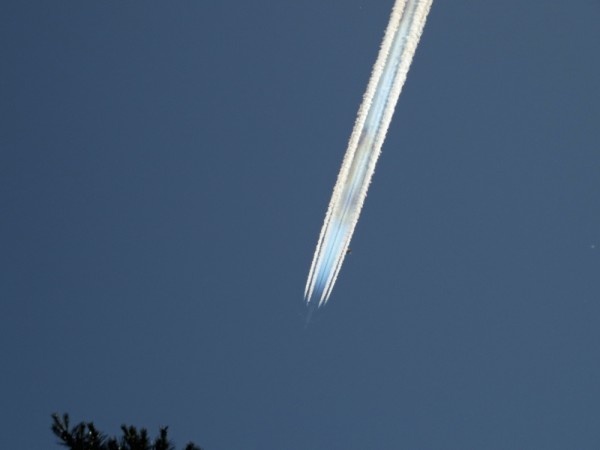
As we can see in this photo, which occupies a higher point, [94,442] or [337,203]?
[337,203]

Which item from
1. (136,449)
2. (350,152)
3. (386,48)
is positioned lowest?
(136,449)

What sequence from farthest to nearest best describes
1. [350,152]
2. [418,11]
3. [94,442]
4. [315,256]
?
[315,256], [350,152], [418,11], [94,442]

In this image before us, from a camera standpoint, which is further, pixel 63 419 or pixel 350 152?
pixel 350 152

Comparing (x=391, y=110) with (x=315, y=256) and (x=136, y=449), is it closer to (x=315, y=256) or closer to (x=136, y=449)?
(x=315, y=256)

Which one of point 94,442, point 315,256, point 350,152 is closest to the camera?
point 94,442

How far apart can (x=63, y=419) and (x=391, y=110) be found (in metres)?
11.8

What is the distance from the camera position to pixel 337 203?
25.0 m

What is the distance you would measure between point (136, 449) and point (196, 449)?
1.39m

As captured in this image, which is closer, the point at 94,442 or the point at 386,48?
the point at 94,442

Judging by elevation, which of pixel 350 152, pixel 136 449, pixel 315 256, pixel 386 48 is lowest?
pixel 136 449

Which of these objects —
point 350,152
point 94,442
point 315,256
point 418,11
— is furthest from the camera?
point 315,256

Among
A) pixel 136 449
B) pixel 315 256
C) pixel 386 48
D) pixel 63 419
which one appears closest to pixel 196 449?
pixel 136 449

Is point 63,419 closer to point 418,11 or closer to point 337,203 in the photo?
point 337,203

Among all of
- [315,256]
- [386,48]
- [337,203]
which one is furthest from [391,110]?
[315,256]
